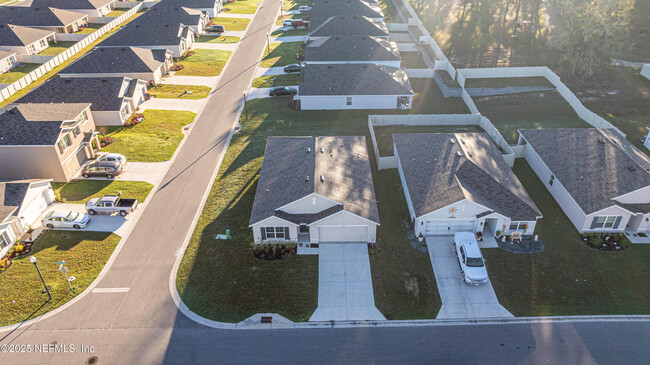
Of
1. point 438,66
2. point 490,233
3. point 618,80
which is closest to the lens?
point 490,233

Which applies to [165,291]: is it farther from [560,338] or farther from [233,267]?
[560,338]

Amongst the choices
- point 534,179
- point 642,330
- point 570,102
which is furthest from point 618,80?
point 642,330

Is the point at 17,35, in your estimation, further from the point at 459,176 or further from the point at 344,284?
the point at 459,176

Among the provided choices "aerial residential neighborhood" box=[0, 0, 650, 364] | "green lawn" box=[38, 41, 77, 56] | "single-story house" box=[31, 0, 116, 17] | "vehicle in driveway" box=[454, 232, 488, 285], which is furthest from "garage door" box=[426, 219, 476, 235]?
"single-story house" box=[31, 0, 116, 17]

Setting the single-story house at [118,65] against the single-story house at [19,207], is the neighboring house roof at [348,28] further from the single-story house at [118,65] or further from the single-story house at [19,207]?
the single-story house at [19,207]

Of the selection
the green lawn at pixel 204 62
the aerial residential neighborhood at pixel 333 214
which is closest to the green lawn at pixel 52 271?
the aerial residential neighborhood at pixel 333 214

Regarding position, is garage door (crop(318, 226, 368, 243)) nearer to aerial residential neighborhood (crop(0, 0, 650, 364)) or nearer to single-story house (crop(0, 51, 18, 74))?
aerial residential neighborhood (crop(0, 0, 650, 364))

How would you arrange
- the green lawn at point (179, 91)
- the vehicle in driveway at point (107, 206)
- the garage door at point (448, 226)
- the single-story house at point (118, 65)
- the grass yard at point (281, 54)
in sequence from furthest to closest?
the grass yard at point (281, 54)
the single-story house at point (118, 65)
the green lawn at point (179, 91)
the vehicle in driveway at point (107, 206)
the garage door at point (448, 226)
